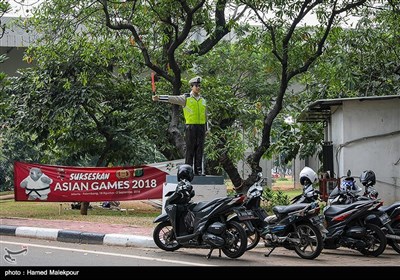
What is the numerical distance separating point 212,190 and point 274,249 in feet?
7.87

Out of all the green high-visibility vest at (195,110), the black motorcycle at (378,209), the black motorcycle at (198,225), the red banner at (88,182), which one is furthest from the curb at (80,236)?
the red banner at (88,182)

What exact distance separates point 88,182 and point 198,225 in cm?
870

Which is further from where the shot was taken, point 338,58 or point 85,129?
point 85,129

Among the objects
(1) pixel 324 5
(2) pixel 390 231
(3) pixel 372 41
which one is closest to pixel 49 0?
(1) pixel 324 5

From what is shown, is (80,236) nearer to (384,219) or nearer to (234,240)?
(234,240)

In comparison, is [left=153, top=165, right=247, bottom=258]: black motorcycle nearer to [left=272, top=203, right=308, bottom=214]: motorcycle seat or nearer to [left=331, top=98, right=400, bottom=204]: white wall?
[left=272, top=203, right=308, bottom=214]: motorcycle seat

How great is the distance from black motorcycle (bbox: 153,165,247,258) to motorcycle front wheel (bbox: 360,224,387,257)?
83.2 inches

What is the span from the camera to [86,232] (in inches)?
464

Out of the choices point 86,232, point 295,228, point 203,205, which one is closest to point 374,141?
point 295,228

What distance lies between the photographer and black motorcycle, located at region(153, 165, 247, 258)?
31.8 ft

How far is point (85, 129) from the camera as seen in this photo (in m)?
20.8

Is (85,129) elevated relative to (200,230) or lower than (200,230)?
elevated

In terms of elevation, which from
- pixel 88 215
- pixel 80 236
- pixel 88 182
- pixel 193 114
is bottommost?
pixel 80 236
